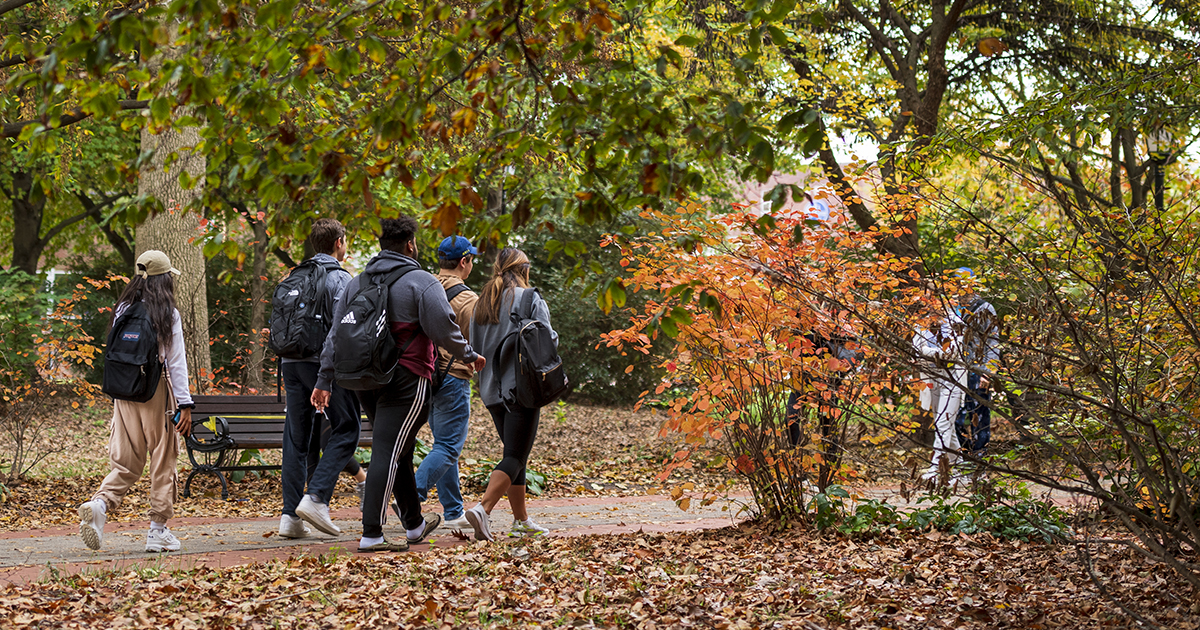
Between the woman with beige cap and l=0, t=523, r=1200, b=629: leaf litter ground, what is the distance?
922mm

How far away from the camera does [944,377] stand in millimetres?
3443

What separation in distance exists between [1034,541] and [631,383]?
11.7 metres

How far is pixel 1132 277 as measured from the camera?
3979 mm

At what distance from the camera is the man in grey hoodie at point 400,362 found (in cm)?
520

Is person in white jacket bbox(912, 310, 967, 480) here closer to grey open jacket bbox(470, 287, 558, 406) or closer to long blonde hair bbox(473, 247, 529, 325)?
grey open jacket bbox(470, 287, 558, 406)

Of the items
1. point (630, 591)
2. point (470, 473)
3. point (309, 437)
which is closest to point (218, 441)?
point (309, 437)

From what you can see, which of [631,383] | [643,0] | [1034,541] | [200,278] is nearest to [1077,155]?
[1034,541]

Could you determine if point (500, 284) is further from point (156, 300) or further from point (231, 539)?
point (231, 539)

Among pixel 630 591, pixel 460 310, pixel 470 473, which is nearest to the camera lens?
pixel 630 591

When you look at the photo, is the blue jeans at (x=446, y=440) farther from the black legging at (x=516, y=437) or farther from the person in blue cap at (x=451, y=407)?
the black legging at (x=516, y=437)

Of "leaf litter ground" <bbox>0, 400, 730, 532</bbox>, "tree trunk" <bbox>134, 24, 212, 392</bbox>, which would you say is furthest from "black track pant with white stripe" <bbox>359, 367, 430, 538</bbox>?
"tree trunk" <bbox>134, 24, 212, 392</bbox>

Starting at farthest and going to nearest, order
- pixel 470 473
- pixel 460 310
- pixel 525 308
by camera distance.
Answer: pixel 470 473
pixel 460 310
pixel 525 308

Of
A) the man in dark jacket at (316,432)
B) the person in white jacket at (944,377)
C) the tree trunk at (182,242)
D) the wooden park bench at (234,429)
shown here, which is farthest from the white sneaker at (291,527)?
the tree trunk at (182,242)

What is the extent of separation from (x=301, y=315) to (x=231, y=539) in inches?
57.0
